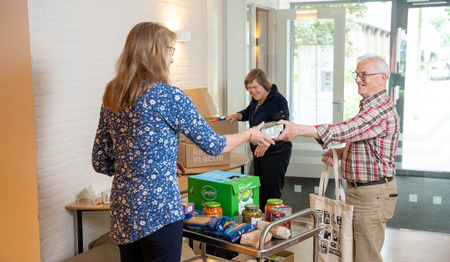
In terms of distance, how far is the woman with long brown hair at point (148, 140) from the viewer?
2.08 meters

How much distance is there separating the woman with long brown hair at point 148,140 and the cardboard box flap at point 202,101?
252cm

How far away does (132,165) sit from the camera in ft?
6.87

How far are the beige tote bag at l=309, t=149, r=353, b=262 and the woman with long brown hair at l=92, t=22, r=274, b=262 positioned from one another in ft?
3.51

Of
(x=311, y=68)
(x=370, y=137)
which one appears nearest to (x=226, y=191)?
(x=370, y=137)

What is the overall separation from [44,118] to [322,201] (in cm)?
176

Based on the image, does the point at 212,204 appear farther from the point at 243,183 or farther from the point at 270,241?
the point at 270,241

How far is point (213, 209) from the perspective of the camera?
96.0 inches

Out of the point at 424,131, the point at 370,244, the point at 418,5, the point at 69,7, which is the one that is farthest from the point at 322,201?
the point at 418,5

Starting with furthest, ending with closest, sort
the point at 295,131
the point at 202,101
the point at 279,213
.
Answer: the point at 202,101
the point at 295,131
the point at 279,213

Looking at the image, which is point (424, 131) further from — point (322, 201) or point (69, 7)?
point (69, 7)

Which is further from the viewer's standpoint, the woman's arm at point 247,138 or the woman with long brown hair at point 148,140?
the woman's arm at point 247,138

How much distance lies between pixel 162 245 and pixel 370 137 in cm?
143

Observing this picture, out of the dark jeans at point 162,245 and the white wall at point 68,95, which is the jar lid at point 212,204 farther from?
the white wall at point 68,95

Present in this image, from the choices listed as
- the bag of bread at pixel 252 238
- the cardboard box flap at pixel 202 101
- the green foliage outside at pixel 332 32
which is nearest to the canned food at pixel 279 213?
the bag of bread at pixel 252 238
